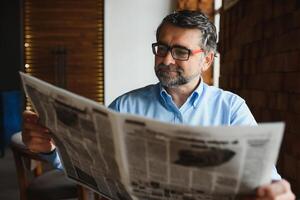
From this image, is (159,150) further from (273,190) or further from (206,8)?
(206,8)

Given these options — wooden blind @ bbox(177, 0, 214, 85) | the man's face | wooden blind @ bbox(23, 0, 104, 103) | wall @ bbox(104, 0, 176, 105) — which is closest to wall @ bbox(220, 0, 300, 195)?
the man's face

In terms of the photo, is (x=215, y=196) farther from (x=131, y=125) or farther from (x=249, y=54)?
(x=249, y=54)

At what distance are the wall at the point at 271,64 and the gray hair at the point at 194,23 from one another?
35.2 inches

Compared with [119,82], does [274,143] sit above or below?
above

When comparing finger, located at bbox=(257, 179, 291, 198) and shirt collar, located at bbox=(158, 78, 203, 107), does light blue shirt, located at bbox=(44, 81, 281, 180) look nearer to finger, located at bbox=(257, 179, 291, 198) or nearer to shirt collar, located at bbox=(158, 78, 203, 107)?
shirt collar, located at bbox=(158, 78, 203, 107)

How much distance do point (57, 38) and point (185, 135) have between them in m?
5.28

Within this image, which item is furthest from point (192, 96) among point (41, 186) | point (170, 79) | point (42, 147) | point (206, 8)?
point (206, 8)

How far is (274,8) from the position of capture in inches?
97.0

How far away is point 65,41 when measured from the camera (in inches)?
227

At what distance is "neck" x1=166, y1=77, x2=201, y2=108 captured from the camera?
138cm

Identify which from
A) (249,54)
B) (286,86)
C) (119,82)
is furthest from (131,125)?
(119,82)

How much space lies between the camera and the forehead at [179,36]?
4.19 ft

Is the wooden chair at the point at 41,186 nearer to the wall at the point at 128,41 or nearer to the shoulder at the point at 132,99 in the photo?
the shoulder at the point at 132,99

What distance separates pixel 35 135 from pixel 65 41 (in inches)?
190
